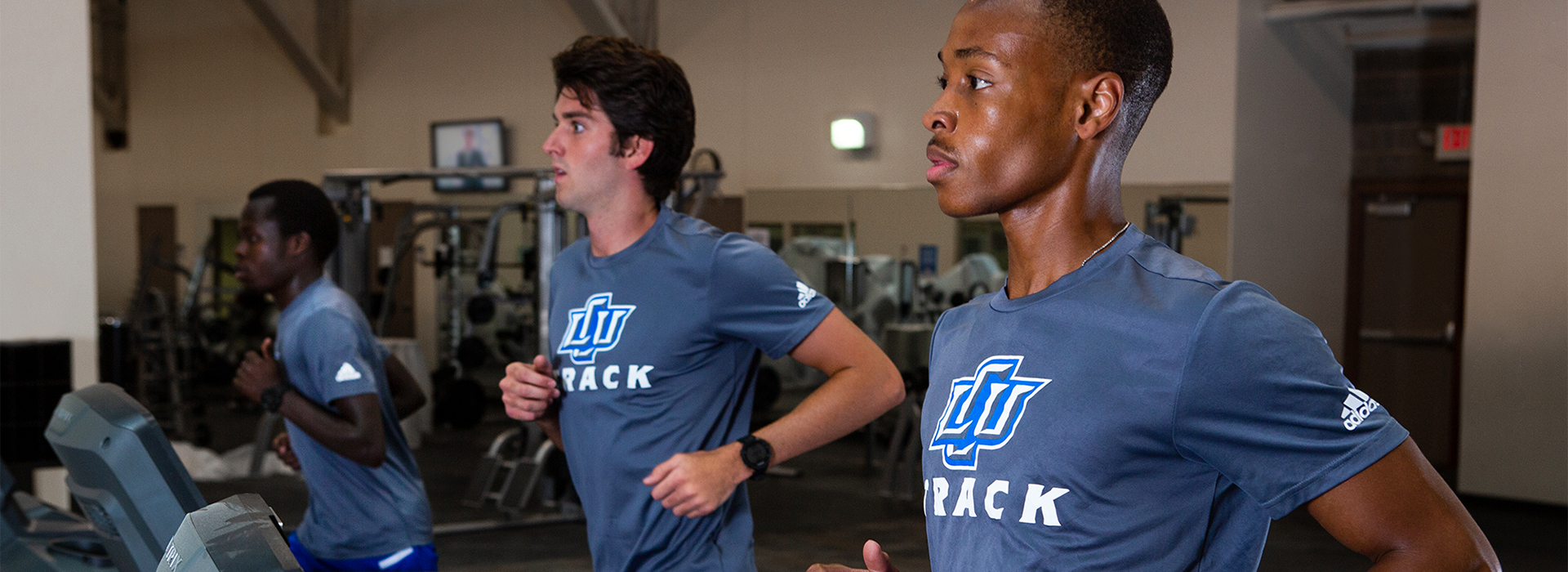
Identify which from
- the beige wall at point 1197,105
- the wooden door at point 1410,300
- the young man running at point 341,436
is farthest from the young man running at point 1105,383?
the wooden door at point 1410,300

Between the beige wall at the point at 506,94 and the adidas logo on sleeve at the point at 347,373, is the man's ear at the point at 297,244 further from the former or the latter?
the beige wall at the point at 506,94

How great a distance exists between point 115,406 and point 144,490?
11 cm

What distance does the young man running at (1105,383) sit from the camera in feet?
2.58

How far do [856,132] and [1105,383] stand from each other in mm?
6867

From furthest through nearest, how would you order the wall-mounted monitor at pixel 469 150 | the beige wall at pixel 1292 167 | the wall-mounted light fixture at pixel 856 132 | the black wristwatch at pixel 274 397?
the wall-mounted monitor at pixel 469 150
the wall-mounted light fixture at pixel 856 132
the beige wall at pixel 1292 167
the black wristwatch at pixel 274 397

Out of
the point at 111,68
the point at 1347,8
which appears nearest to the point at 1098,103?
the point at 1347,8

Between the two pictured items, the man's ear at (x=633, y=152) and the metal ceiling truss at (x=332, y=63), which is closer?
the man's ear at (x=633, y=152)

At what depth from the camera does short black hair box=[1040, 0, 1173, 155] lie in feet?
3.03

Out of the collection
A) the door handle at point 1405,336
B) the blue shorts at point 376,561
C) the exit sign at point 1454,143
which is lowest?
the door handle at point 1405,336

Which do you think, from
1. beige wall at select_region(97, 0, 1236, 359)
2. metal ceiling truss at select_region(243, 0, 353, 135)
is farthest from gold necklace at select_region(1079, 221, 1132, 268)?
metal ceiling truss at select_region(243, 0, 353, 135)

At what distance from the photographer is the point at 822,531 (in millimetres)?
5258

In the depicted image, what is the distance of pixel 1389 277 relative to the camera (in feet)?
24.2

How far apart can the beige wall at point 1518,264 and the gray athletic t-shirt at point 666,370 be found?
5357 mm

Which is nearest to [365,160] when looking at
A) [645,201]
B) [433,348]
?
[433,348]
